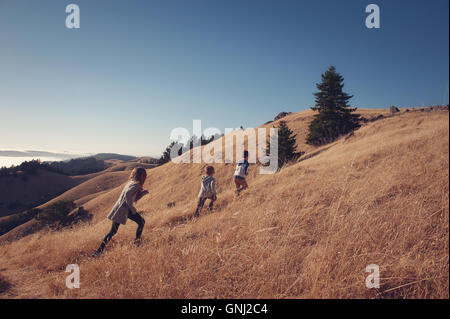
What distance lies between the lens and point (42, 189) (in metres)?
44.3

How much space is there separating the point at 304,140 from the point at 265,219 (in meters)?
25.9

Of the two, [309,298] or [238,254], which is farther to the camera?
[238,254]

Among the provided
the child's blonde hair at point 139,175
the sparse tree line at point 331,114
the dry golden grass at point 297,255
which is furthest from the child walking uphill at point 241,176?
the sparse tree line at point 331,114

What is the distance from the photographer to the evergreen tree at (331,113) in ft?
82.5

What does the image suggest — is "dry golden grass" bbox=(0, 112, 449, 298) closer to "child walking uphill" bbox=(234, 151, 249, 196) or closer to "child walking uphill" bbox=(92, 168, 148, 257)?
"child walking uphill" bbox=(92, 168, 148, 257)

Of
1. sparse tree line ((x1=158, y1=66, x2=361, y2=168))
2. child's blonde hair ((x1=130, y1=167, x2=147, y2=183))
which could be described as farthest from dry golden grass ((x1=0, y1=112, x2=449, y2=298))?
sparse tree line ((x1=158, y1=66, x2=361, y2=168))

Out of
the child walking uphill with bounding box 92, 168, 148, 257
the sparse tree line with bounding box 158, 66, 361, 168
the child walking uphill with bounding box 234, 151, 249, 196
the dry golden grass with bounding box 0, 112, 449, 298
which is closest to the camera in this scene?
the dry golden grass with bounding box 0, 112, 449, 298

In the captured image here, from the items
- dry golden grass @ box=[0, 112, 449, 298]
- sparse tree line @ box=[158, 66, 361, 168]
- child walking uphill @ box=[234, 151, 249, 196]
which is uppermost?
sparse tree line @ box=[158, 66, 361, 168]

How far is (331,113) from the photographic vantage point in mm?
26531

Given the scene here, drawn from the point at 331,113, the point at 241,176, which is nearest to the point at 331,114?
the point at 331,113

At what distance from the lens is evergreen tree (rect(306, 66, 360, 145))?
990 inches

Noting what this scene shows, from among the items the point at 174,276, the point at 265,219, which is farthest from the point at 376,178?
the point at 174,276
